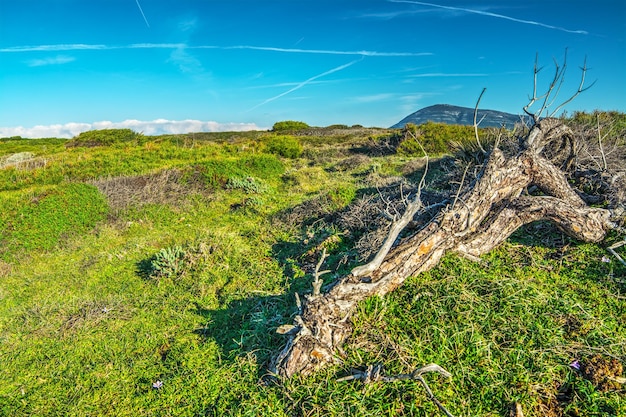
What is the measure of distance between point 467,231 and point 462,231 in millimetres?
65

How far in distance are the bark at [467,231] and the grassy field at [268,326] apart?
0.13 m

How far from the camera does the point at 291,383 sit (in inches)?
98.0

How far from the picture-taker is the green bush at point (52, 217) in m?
6.16

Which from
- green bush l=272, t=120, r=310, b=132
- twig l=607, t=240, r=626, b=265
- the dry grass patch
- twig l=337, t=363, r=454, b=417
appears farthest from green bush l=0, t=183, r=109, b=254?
green bush l=272, t=120, r=310, b=132

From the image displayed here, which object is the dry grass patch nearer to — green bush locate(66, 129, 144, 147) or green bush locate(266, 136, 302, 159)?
green bush locate(266, 136, 302, 159)

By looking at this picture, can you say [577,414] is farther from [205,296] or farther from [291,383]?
[205,296]

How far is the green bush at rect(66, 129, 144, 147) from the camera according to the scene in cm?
2748

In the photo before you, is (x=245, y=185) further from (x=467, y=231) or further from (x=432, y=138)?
(x=432, y=138)

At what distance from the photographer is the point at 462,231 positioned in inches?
147

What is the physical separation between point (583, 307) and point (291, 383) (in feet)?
8.04

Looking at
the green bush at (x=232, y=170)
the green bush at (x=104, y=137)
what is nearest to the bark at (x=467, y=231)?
the green bush at (x=232, y=170)

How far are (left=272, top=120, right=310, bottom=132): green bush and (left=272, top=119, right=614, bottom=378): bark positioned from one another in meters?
43.2

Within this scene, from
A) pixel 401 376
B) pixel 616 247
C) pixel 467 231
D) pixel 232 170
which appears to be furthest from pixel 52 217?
pixel 616 247

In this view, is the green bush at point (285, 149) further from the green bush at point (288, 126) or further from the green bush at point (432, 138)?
the green bush at point (288, 126)
